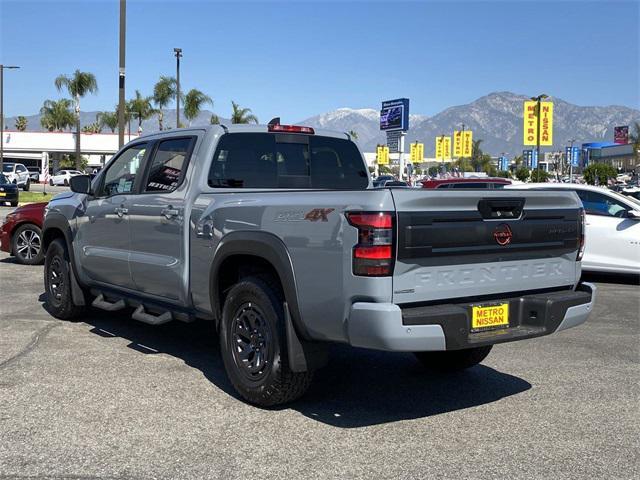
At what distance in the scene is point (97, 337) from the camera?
7.05m

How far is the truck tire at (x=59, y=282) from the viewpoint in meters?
7.50

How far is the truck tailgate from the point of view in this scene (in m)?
4.10

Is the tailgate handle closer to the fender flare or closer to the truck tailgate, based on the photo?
the truck tailgate

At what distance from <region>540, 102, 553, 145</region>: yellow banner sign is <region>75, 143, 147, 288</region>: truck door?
122 ft

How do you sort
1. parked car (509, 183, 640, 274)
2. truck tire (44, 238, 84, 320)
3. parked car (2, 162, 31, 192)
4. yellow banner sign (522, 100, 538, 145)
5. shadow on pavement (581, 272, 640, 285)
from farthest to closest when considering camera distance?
parked car (2, 162, 31, 192) < yellow banner sign (522, 100, 538, 145) < shadow on pavement (581, 272, 640, 285) < parked car (509, 183, 640, 274) < truck tire (44, 238, 84, 320)

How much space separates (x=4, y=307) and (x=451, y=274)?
6200mm

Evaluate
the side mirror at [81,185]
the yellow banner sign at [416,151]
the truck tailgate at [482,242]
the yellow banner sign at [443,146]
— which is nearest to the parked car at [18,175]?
the side mirror at [81,185]

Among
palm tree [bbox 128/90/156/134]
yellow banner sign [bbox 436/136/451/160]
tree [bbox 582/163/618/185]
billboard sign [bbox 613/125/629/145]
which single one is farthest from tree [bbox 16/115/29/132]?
billboard sign [bbox 613/125/629/145]

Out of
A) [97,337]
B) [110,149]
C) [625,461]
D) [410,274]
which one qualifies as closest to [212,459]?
[410,274]

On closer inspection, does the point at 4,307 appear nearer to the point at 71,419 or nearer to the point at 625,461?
A: the point at 71,419

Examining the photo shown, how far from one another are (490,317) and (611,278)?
864cm

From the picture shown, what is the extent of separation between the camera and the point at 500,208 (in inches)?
179

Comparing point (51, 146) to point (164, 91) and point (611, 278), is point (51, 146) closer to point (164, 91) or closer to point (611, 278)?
point (164, 91)

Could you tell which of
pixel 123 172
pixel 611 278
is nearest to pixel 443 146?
pixel 611 278
